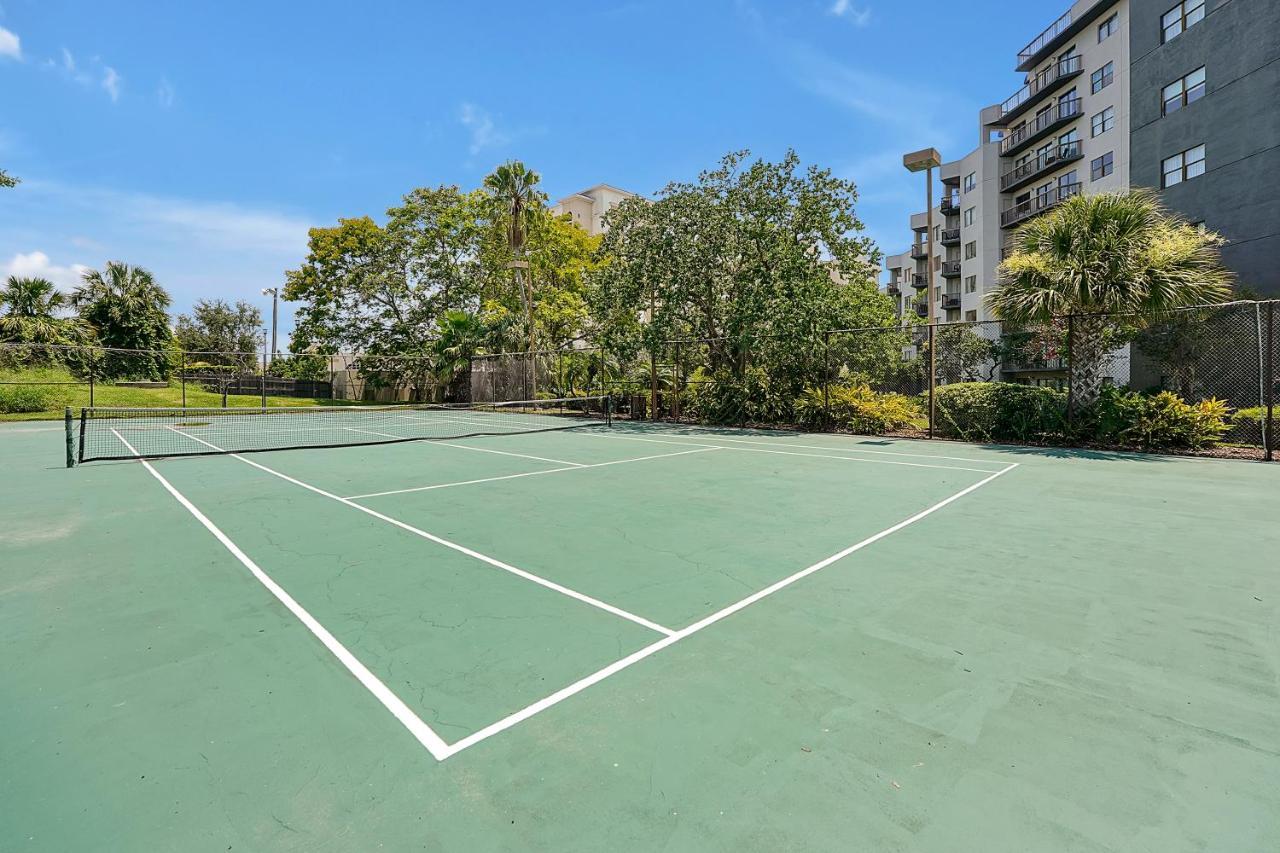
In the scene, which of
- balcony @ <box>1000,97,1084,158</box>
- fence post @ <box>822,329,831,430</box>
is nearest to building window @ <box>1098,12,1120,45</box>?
balcony @ <box>1000,97,1084,158</box>

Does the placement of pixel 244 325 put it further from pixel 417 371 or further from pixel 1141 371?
pixel 1141 371

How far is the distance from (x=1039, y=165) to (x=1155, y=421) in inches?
1301

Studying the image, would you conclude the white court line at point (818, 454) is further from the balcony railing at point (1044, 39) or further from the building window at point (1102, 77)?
the balcony railing at point (1044, 39)

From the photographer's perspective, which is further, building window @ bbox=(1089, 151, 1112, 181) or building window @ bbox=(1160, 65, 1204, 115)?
building window @ bbox=(1089, 151, 1112, 181)

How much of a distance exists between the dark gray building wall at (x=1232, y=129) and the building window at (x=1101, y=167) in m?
10.1

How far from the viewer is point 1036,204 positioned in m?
36.9

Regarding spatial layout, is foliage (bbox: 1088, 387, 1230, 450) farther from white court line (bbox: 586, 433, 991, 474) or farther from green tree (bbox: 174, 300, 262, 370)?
green tree (bbox: 174, 300, 262, 370)

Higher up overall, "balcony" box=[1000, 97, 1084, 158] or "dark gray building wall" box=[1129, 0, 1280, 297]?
"balcony" box=[1000, 97, 1084, 158]

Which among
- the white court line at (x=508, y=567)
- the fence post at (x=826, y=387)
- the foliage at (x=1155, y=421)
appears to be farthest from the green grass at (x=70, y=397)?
the foliage at (x=1155, y=421)

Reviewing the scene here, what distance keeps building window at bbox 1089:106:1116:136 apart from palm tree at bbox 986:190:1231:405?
25.2m

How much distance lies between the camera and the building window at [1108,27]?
30734mm

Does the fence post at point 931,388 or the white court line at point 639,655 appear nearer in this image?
the white court line at point 639,655

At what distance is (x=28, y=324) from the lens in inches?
1166

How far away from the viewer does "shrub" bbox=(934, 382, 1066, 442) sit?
511 inches
